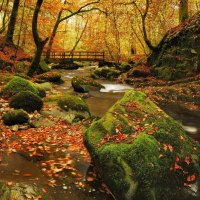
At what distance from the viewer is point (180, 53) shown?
19578 mm

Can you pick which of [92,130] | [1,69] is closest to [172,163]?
[92,130]

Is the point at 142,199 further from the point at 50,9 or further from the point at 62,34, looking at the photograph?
the point at 62,34

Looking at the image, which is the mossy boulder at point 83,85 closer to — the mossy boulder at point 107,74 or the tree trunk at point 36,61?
the tree trunk at point 36,61

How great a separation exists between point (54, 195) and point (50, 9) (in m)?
24.6

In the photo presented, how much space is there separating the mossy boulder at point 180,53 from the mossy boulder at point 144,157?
40.8ft

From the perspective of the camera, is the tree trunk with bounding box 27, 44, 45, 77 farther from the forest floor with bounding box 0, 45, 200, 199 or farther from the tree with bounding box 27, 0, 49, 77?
the forest floor with bounding box 0, 45, 200, 199

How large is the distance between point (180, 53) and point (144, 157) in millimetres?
15251

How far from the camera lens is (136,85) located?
67.9ft

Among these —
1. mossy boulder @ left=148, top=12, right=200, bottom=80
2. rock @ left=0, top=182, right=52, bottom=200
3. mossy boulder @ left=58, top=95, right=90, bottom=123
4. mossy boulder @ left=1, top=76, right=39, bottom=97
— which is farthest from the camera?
mossy boulder @ left=148, top=12, right=200, bottom=80

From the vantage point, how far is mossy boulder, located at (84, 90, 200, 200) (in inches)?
210

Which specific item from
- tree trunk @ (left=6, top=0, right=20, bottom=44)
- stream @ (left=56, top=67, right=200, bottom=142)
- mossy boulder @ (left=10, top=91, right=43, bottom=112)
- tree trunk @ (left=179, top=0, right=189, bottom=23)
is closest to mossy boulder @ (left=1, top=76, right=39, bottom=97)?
mossy boulder @ (left=10, top=91, right=43, bottom=112)

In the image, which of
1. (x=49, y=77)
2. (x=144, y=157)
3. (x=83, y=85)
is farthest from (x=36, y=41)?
(x=144, y=157)

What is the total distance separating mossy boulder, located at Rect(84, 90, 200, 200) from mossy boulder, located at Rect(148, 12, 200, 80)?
12.4 meters

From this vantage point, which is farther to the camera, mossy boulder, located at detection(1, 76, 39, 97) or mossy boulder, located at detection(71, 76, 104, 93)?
mossy boulder, located at detection(71, 76, 104, 93)
